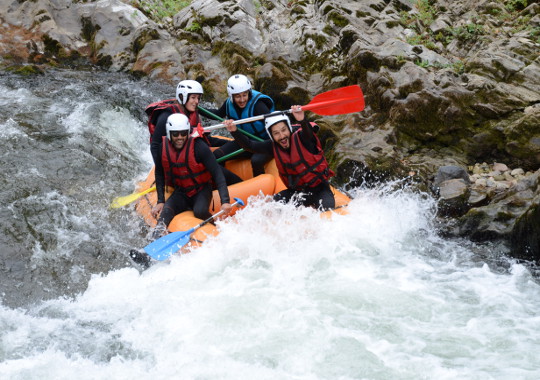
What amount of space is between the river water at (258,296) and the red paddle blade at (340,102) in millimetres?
922

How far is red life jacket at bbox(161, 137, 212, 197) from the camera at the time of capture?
17.1 ft

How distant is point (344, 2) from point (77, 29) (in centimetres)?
519

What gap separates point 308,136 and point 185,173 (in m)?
1.24

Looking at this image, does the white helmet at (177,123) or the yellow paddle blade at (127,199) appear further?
the yellow paddle blade at (127,199)

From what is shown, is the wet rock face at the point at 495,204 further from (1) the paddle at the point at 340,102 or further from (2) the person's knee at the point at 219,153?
(2) the person's knee at the point at 219,153

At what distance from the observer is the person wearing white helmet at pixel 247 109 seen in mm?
5844

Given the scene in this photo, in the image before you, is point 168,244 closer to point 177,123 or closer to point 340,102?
point 177,123

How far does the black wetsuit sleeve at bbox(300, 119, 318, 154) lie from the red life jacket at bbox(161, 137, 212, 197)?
39.6 inches

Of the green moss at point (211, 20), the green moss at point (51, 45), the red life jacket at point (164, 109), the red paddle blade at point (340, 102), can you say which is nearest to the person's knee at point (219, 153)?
the red life jacket at point (164, 109)

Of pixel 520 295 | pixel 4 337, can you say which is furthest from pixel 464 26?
pixel 4 337

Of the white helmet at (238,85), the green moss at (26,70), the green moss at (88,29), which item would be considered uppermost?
the green moss at (88,29)

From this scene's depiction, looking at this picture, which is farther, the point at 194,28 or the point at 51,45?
the point at 194,28

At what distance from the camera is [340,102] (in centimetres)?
579

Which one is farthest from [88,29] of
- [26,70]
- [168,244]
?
[168,244]
